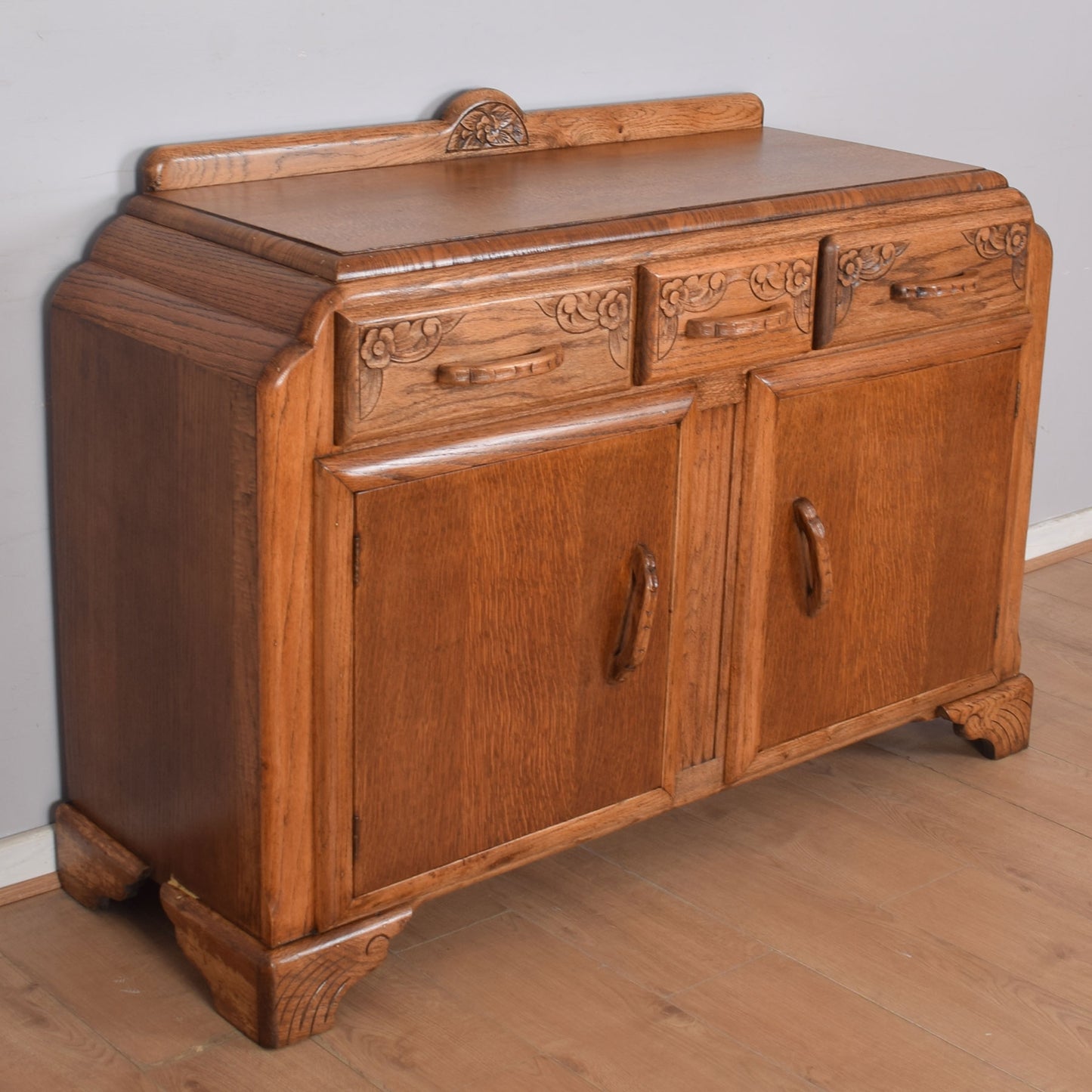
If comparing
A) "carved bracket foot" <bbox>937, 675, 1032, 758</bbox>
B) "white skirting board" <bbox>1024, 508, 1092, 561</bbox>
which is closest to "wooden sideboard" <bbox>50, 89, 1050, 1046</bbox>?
"carved bracket foot" <bbox>937, 675, 1032, 758</bbox>

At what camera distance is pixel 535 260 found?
5.67ft

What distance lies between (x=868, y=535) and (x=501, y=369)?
0.66 metres

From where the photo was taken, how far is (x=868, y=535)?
7.06ft

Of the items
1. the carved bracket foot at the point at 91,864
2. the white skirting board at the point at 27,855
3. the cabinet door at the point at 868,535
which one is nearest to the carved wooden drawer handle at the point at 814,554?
the cabinet door at the point at 868,535

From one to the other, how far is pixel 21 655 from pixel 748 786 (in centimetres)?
101

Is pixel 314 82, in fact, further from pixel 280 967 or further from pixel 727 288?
pixel 280 967

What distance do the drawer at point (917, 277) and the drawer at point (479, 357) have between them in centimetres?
32

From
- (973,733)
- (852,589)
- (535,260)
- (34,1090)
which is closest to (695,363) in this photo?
(535,260)

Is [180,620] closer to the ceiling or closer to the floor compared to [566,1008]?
closer to the ceiling

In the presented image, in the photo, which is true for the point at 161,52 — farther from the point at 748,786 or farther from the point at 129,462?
the point at 748,786

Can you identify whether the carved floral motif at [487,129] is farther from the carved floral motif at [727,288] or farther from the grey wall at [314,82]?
the carved floral motif at [727,288]

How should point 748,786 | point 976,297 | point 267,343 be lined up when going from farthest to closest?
point 748,786 < point 976,297 < point 267,343

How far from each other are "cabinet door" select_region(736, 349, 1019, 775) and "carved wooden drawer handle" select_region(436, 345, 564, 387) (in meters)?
0.32

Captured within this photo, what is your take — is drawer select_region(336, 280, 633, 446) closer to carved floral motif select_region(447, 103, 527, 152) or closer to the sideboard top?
the sideboard top
